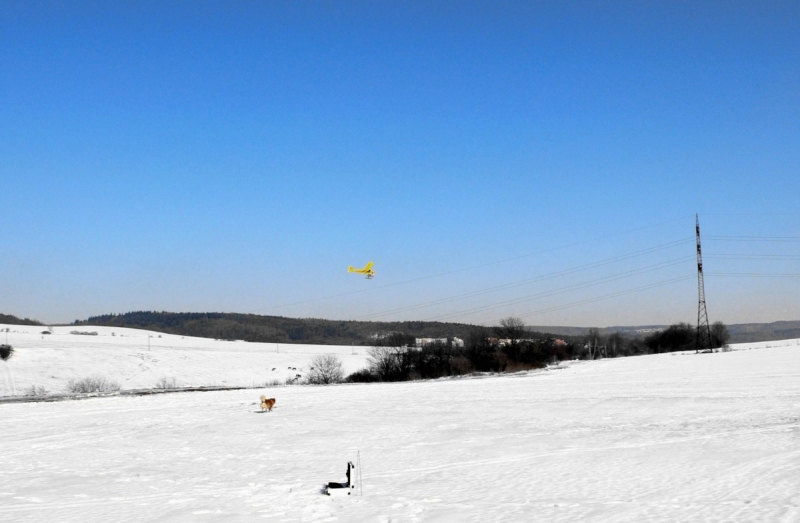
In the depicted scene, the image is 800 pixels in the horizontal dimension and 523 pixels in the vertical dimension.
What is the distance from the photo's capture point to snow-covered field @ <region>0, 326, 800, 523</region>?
1324 cm

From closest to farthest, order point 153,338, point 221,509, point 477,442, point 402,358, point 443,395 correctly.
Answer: point 221,509 → point 477,442 → point 443,395 → point 402,358 → point 153,338

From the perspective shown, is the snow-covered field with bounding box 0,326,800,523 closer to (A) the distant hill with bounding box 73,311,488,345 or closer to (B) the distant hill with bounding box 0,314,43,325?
(A) the distant hill with bounding box 73,311,488,345

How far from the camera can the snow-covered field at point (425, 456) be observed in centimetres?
1324

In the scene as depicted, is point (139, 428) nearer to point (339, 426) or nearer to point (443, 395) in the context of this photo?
point (339, 426)

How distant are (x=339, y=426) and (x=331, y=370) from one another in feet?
162

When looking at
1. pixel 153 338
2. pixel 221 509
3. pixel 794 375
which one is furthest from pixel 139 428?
pixel 153 338

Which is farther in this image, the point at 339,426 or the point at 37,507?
the point at 339,426

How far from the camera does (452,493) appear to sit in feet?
47.9

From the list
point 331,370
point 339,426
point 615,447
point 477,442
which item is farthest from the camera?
point 331,370

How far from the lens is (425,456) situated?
19438 millimetres

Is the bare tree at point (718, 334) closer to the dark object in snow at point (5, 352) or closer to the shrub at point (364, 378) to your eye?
the shrub at point (364, 378)

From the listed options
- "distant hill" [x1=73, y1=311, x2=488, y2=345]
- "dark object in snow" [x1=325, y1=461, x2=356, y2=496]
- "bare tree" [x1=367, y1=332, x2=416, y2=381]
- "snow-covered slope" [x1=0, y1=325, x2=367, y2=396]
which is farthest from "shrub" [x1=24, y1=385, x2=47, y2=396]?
"distant hill" [x1=73, y1=311, x2=488, y2=345]

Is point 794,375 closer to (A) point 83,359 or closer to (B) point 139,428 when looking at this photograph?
(B) point 139,428

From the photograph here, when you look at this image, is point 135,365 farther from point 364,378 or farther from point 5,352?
point 364,378
